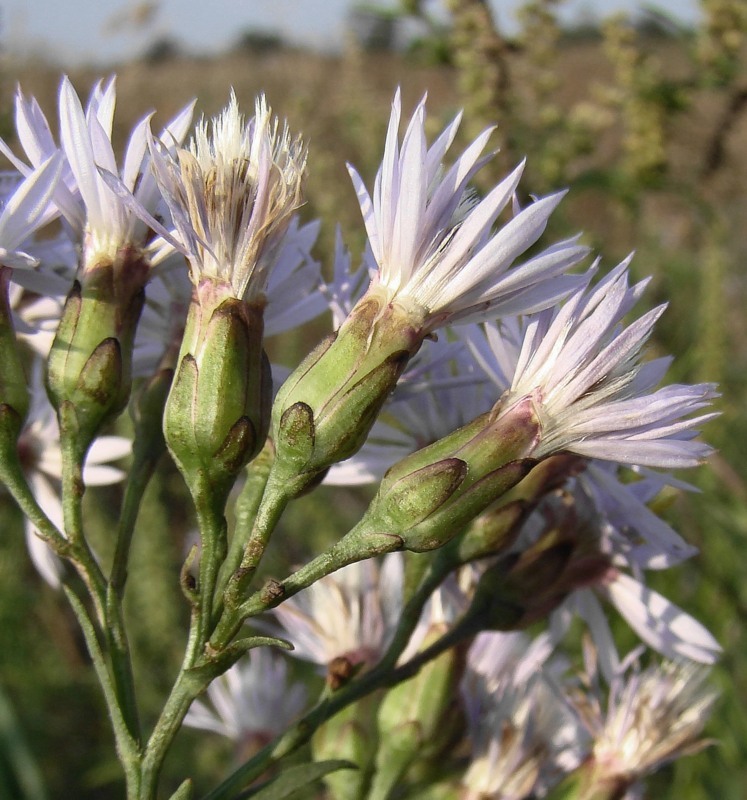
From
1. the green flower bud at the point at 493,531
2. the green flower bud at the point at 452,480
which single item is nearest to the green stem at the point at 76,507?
the green flower bud at the point at 452,480

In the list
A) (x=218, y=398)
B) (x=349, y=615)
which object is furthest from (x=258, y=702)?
(x=218, y=398)

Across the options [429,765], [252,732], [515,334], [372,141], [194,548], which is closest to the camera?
[194,548]

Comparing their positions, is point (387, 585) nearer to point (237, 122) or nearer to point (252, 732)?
point (252, 732)

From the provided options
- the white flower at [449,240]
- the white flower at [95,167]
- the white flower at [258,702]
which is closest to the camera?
the white flower at [449,240]

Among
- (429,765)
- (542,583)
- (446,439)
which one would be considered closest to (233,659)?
(446,439)

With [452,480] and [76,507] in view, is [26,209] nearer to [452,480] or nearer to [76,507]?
[76,507]

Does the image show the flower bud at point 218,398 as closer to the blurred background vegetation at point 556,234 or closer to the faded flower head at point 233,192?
the faded flower head at point 233,192

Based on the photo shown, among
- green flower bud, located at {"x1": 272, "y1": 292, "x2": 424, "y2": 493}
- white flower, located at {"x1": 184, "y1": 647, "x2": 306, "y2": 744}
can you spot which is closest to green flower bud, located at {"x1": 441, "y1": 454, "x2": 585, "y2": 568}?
green flower bud, located at {"x1": 272, "y1": 292, "x2": 424, "y2": 493}
